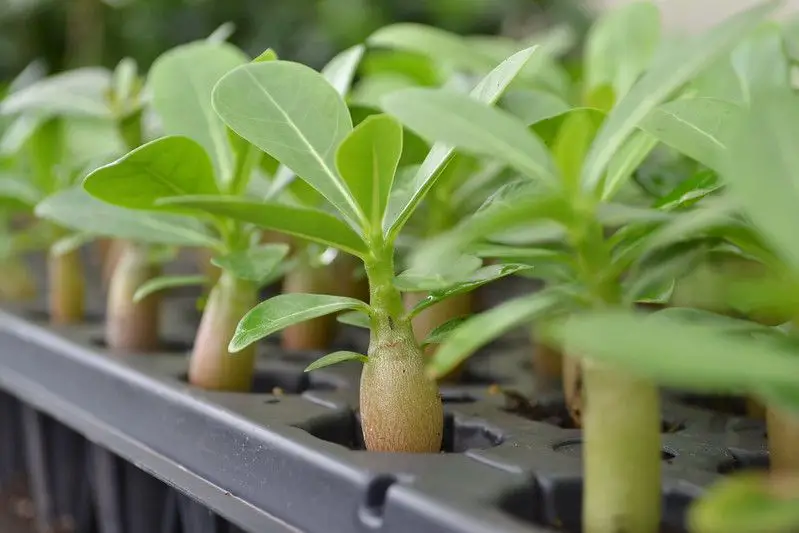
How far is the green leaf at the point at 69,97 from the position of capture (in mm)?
660

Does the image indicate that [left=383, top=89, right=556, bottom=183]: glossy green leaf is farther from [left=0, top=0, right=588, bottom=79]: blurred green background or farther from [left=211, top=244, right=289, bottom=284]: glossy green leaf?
[left=0, top=0, right=588, bottom=79]: blurred green background

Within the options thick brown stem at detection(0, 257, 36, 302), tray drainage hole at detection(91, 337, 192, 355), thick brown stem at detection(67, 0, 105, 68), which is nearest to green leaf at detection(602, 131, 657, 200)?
tray drainage hole at detection(91, 337, 192, 355)

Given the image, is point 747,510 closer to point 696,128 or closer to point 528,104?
point 696,128

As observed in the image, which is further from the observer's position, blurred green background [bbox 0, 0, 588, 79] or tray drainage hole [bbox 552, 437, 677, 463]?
blurred green background [bbox 0, 0, 588, 79]

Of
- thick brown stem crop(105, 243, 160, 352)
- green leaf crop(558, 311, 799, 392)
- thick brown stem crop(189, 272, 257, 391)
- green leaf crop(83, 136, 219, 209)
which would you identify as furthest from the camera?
thick brown stem crop(105, 243, 160, 352)

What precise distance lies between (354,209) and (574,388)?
202mm

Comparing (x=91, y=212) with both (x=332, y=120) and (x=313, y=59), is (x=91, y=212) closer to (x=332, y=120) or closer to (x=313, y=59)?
(x=332, y=120)

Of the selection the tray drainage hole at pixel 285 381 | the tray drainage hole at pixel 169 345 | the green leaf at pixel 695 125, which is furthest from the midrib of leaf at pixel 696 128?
the tray drainage hole at pixel 169 345

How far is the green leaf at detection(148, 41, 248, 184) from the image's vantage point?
1.74 feet

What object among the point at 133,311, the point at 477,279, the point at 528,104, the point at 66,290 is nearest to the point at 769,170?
the point at 477,279

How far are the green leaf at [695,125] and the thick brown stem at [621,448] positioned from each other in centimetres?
12

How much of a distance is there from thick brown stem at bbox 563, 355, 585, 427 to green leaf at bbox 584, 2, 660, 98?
194 millimetres

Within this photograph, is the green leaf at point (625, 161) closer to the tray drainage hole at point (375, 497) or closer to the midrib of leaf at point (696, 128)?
the midrib of leaf at point (696, 128)

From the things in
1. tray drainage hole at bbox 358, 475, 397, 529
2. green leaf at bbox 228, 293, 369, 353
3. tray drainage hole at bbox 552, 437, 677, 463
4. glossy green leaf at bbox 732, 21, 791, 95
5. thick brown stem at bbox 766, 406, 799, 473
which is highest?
glossy green leaf at bbox 732, 21, 791, 95
